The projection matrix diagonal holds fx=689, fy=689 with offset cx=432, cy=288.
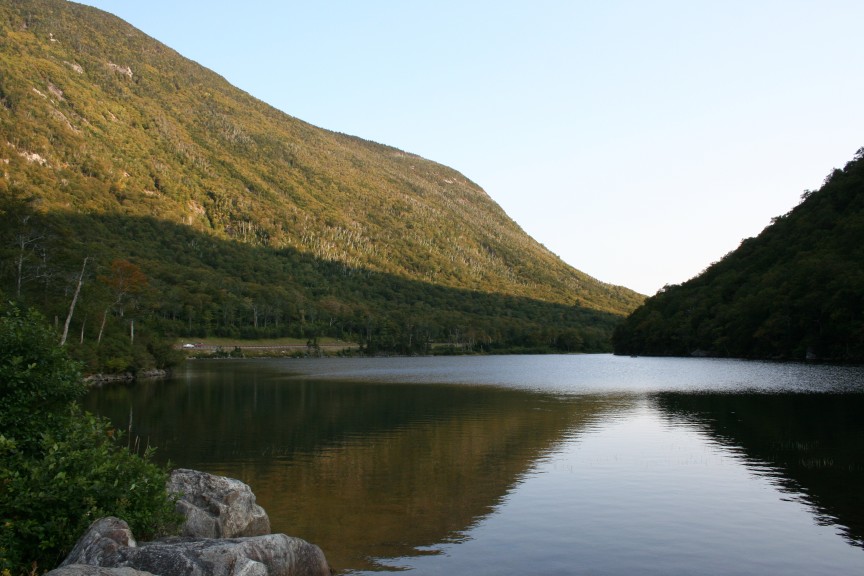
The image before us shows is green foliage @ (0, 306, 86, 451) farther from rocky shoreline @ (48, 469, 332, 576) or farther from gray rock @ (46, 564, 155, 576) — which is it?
gray rock @ (46, 564, 155, 576)

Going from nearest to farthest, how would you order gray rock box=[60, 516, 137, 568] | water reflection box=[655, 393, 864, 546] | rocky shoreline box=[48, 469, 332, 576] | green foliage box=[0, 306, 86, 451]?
rocky shoreline box=[48, 469, 332, 576], gray rock box=[60, 516, 137, 568], green foliage box=[0, 306, 86, 451], water reflection box=[655, 393, 864, 546]

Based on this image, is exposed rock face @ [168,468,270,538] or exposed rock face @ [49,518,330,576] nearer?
exposed rock face @ [49,518,330,576]

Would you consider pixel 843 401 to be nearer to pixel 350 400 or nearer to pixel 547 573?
pixel 350 400

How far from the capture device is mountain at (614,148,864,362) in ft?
302

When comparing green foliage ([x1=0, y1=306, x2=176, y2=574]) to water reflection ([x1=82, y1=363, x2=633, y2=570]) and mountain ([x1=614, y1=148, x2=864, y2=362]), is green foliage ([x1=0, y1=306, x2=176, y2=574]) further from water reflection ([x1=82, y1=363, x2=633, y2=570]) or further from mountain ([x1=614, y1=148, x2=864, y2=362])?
mountain ([x1=614, y1=148, x2=864, y2=362])

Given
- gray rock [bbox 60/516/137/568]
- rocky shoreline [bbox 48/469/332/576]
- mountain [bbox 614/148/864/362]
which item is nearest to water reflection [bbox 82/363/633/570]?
rocky shoreline [bbox 48/469/332/576]

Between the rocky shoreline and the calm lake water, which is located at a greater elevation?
the rocky shoreline

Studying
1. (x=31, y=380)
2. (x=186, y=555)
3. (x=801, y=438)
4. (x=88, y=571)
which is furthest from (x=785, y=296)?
(x=88, y=571)

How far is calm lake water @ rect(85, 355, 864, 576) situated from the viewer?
16.5 metres

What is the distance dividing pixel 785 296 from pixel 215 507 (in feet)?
350

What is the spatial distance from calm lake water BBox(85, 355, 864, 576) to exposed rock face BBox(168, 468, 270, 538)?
111 cm

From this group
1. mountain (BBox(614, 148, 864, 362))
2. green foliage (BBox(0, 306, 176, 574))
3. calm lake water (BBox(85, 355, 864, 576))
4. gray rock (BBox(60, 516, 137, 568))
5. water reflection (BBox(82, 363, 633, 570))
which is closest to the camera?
gray rock (BBox(60, 516, 137, 568))

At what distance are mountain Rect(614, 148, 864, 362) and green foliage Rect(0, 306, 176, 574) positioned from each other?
8880cm

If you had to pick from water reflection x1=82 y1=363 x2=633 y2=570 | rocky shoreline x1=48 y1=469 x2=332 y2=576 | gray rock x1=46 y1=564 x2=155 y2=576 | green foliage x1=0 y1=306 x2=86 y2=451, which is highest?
green foliage x1=0 y1=306 x2=86 y2=451
